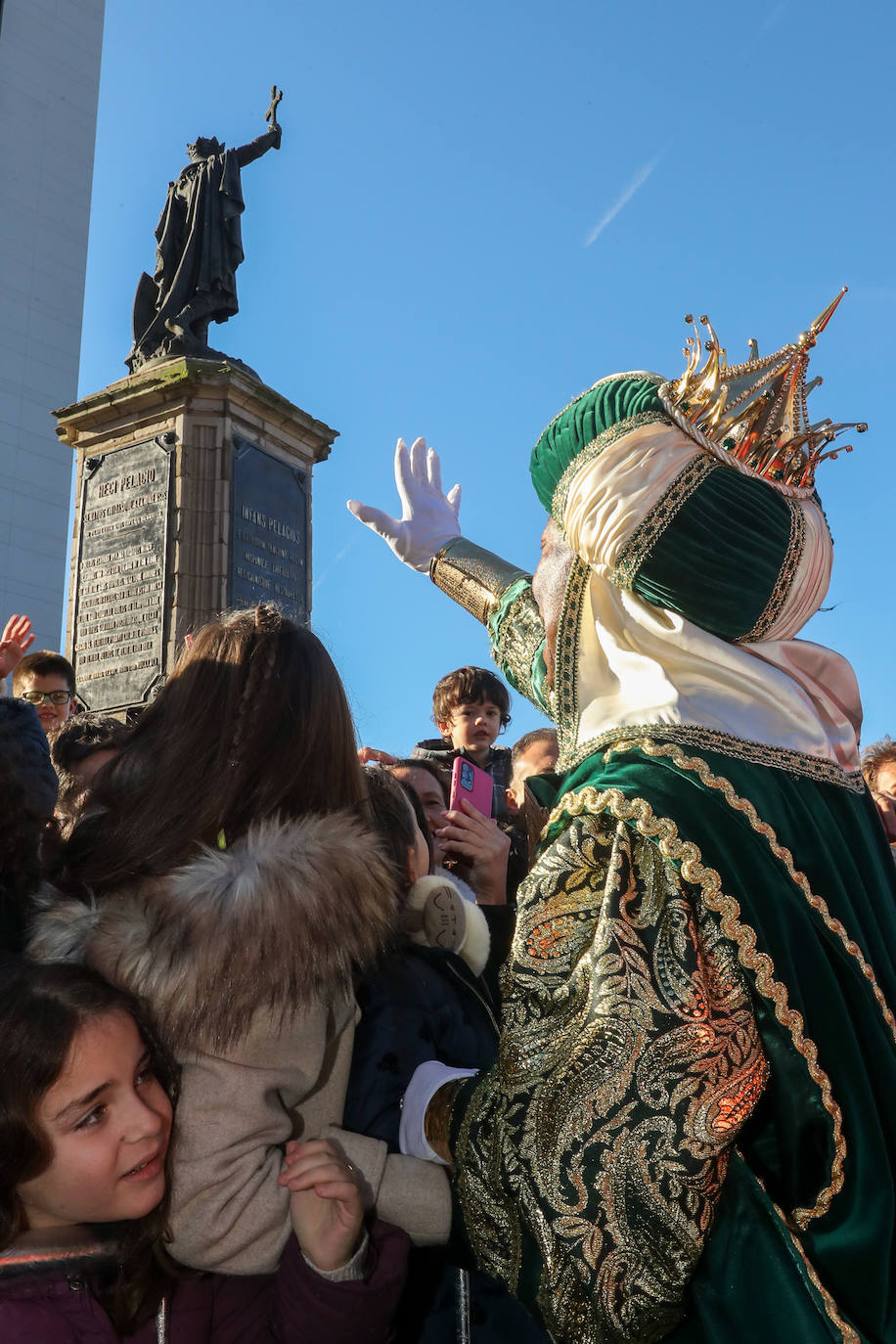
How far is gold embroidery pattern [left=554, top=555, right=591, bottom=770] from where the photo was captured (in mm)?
1669

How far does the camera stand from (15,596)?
18.5 m

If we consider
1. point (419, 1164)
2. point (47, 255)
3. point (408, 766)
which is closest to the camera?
point (419, 1164)

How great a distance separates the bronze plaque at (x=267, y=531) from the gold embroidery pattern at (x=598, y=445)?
19.1 ft

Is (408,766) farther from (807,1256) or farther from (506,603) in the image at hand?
(807,1256)

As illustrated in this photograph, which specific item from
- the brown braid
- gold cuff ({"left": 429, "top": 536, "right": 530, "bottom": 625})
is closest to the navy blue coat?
the brown braid

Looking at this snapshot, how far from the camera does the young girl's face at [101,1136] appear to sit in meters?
1.51

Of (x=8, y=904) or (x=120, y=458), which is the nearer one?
(x=8, y=904)

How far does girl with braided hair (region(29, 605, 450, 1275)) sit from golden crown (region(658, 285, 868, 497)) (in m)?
0.74

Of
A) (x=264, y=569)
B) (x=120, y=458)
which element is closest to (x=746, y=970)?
(x=264, y=569)

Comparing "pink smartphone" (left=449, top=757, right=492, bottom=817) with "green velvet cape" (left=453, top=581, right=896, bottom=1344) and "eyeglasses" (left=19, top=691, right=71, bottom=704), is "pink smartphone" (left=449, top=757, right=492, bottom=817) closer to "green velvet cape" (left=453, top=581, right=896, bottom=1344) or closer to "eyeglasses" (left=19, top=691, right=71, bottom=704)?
"green velvet cape" (left=453, top=581, right=896, bottom=1344)

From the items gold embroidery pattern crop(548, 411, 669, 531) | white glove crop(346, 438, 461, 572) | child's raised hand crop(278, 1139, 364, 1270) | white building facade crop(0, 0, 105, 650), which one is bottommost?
child's raised hand crop(278, 1139, 364, 1270)

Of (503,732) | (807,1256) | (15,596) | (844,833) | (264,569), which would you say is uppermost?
(15,596)

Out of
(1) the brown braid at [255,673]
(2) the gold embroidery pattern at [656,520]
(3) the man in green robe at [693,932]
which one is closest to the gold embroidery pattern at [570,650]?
(3) the man in green robe at [693,932]

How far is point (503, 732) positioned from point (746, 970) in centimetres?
330
